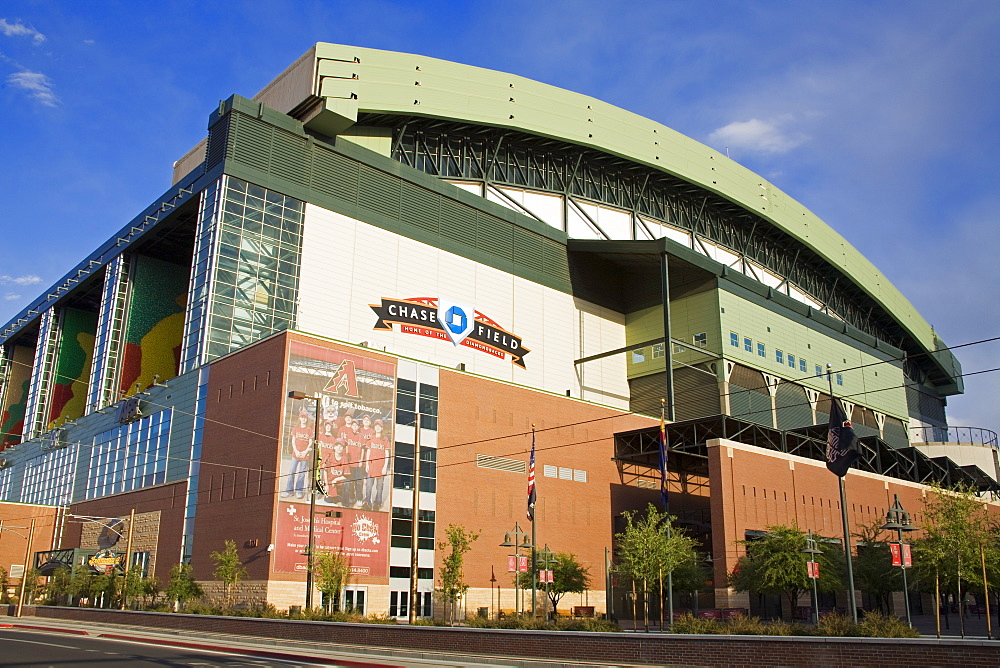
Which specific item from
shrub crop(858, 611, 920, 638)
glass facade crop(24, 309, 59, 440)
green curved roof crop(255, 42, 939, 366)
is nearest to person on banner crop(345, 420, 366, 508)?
green curved roof crop(255, 42, 939, 366)

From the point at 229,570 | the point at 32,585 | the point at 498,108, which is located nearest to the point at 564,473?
the point at 229,570

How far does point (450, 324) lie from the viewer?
67.1 meters

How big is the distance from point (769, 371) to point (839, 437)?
159 feet

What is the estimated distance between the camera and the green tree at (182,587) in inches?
1925

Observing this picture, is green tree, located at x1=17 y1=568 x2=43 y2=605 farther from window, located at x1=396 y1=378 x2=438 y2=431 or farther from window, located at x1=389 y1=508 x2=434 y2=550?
window, located at x1=396 y1=378 x2=438 y2=431

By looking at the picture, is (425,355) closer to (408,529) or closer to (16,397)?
(408,529)

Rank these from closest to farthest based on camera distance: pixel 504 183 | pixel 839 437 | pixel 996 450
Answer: pixel 839 437, pixel 504 183, pixel 996 450

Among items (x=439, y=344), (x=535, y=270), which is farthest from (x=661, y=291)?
(x=439, y=344)

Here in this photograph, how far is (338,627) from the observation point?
31156 mm

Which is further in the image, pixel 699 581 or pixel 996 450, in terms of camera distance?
pixel 996 450

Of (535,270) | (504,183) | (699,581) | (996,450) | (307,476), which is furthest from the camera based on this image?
(996,450)

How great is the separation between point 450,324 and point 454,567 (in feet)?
81.3

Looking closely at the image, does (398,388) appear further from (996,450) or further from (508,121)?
(996,450)

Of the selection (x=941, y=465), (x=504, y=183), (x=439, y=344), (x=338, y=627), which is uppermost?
(x=504, y=183)
